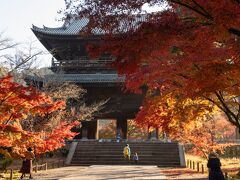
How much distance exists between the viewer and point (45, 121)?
71.1 feet

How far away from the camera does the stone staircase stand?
2334cm

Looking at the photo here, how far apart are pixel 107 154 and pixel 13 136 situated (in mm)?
12978

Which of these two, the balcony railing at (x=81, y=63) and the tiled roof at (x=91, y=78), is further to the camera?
the balcony railing at (x=81, y=63)

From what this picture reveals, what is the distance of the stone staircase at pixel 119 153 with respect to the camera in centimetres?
2334

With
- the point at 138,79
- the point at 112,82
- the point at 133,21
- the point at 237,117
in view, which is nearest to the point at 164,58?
the point at 138,79

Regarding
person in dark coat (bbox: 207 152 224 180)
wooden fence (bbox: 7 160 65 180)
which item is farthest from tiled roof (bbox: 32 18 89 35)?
person in dark coat (bbox: 207 152 224 180)

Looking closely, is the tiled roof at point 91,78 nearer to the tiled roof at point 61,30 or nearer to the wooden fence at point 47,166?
the tiled roof at point 61,30

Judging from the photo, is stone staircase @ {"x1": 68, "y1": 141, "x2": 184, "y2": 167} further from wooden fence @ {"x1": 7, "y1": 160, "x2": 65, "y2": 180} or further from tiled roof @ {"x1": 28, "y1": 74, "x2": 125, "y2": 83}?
tiled roof @ {"x1": 28, "y1": 74, "x2": 125, "y2": 83}

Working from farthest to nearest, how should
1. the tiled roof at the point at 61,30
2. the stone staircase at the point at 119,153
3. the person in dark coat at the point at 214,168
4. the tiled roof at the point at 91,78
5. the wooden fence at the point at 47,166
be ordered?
1. the tiled roof at the point at 61,30
2. the tiled roof at the point at 91,78
3. the stone staircase at the point at 119,153
4. the wooden fence at the point at 47,166
5. the person in dark coat at the point at 214,168

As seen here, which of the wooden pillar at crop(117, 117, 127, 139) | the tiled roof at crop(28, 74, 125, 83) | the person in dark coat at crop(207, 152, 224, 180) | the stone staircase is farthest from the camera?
the wooden pillar at crop(117, 117, 127, 139)

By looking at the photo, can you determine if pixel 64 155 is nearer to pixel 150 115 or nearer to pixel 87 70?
pixel 87 70

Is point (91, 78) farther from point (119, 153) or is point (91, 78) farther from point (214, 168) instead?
point (214, 168)

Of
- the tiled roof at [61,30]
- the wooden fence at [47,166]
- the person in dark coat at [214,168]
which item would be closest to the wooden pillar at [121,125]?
the wooden fence at [47,166]

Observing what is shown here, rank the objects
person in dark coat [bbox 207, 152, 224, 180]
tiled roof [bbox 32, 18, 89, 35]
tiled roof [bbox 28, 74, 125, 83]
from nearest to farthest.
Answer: person in dark coat [bbox 207, 152, 224, 180], tiled roof [bbox 28, 74, 125, 83], tiled roof [bbox 32, 18, 89, 35]
